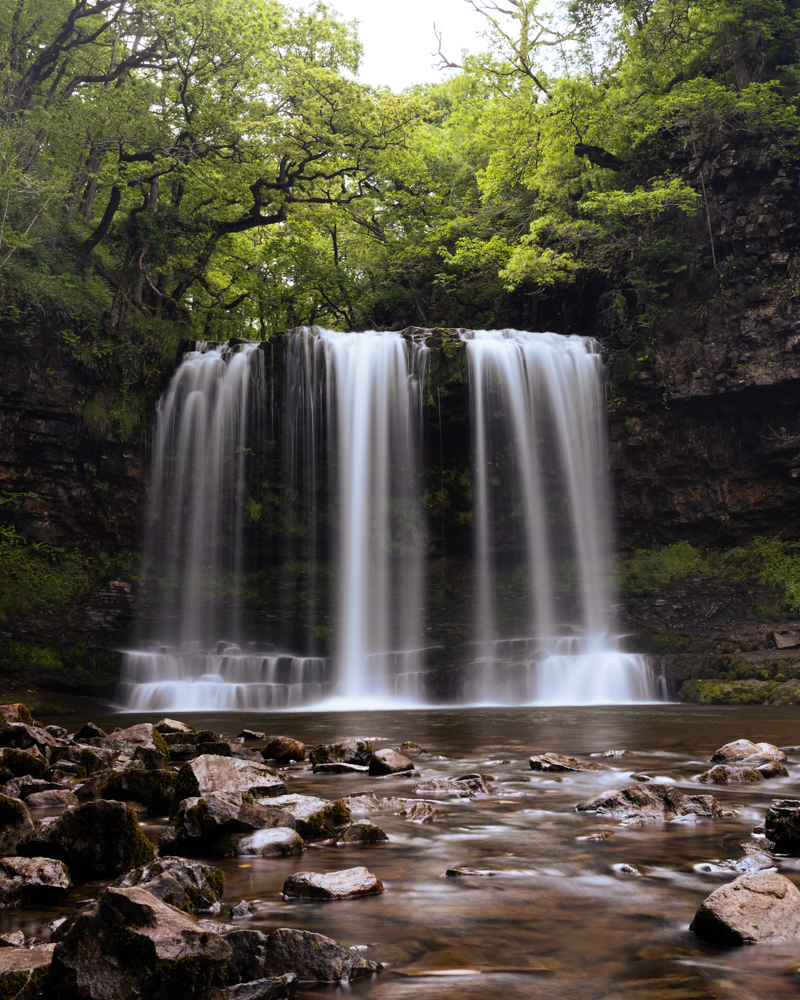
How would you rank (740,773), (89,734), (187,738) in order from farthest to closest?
1. (89,734)
2. (187,738)
3. (740,773)

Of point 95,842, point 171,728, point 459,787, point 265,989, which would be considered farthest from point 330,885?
point 171,728

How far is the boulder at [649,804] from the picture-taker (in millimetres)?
4223

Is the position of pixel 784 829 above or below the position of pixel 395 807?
above

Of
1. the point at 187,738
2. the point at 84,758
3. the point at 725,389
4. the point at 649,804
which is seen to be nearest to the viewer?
the point at 649,804

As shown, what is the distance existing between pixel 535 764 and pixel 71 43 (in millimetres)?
21839

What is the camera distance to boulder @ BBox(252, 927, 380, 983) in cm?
221

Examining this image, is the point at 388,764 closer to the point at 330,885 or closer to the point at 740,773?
the point at 740,773

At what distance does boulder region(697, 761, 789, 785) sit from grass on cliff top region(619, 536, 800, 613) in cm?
1241

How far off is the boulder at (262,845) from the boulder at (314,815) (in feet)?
0.69

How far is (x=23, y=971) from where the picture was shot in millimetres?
2043

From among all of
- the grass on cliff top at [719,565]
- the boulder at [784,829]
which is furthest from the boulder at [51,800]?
the grass on cliff top at [719,565]

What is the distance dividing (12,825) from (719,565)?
1735cm

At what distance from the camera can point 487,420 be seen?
1869 centimetres

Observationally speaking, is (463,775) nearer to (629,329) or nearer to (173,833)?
(173,833)
